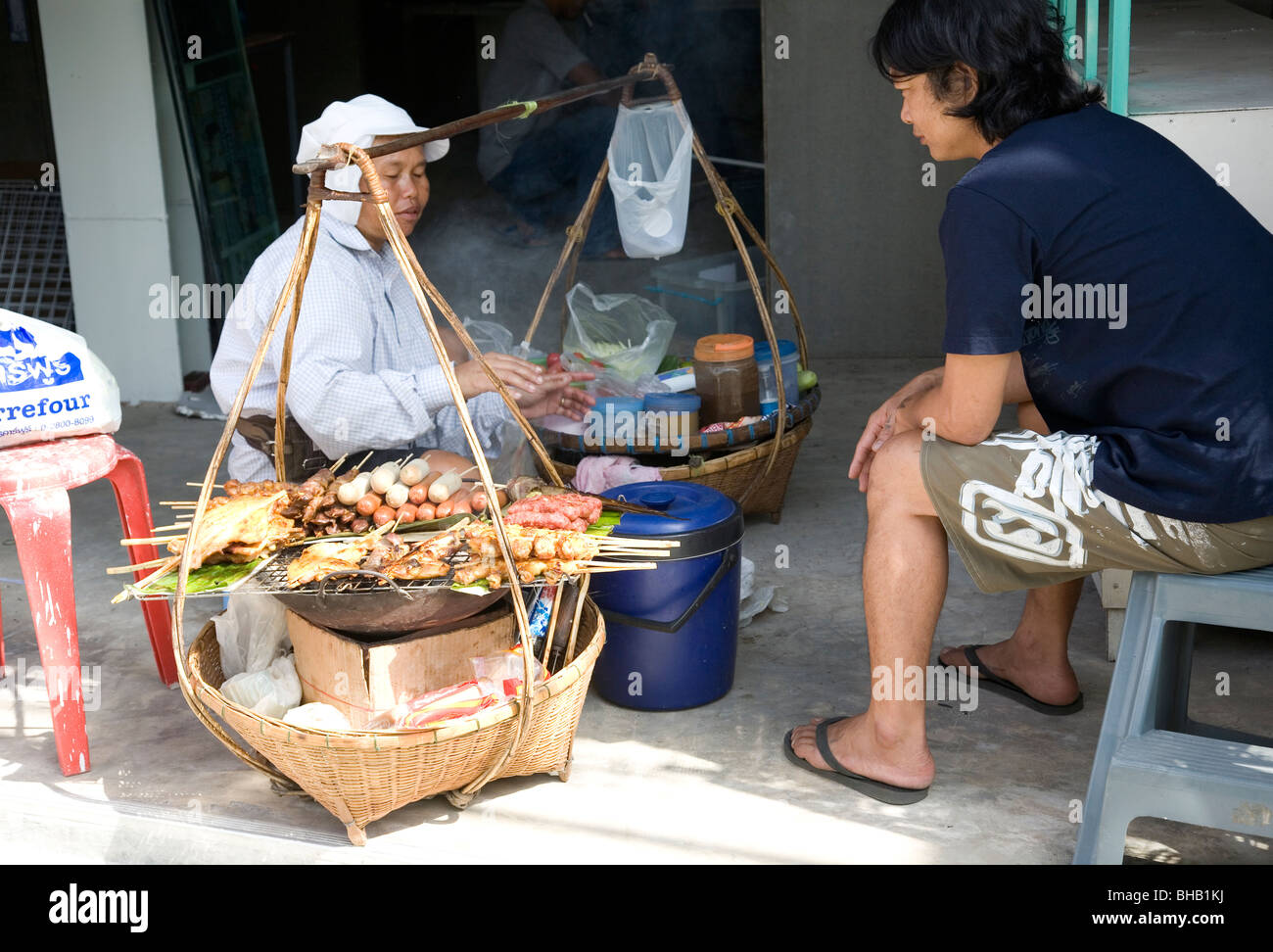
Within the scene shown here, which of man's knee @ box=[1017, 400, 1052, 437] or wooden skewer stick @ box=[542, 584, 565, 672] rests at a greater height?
man's knee @ box=[1017, 400, 1052, 437]

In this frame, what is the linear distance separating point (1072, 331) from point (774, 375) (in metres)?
2.02

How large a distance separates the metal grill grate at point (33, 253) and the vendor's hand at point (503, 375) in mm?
4226

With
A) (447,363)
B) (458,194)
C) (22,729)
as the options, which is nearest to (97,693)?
(22,729)

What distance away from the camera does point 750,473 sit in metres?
4.34

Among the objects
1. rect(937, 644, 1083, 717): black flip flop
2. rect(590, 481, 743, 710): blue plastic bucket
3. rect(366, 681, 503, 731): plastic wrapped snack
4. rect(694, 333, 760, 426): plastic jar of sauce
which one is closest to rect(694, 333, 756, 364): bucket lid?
rect(694, 333, 760, 426): plastic jar of sauce

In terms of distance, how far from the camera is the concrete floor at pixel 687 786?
9.04 feet

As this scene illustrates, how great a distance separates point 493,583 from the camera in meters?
2.76

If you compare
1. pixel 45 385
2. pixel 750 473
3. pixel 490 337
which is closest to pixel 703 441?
pixel 750 473

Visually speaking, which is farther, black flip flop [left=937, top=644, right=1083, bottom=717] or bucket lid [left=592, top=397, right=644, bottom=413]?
bucket lid [left=592, top=397, right=644, bottom=413]

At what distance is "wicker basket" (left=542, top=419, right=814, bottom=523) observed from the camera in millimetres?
4184

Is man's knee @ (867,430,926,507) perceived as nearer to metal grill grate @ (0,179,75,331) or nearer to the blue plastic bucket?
the blue plastic bucket

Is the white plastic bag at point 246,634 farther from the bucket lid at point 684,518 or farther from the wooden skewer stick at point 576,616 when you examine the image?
the bucket lid at point 684,518

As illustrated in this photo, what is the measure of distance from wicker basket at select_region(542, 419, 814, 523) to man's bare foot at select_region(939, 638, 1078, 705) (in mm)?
1156

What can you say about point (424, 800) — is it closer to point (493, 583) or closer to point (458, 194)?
point (493, 583)
